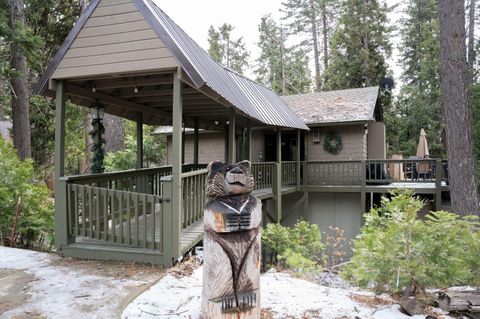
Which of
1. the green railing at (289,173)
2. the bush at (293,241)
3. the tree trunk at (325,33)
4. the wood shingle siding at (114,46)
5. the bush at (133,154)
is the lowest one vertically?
the bush at (293,241)

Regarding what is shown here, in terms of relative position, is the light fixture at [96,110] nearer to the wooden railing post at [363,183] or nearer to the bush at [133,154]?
the bush at [133,154]

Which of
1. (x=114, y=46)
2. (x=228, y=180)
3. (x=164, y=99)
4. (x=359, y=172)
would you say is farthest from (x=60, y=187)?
(x=359, y=172)

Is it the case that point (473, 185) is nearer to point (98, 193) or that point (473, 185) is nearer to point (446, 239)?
point (446, 239)

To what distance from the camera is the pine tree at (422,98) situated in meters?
23.1

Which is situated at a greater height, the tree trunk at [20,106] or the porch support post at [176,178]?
the tree trunk at [20,106]

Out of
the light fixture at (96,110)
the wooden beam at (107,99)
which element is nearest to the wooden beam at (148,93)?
the wooden beam at (107,99)

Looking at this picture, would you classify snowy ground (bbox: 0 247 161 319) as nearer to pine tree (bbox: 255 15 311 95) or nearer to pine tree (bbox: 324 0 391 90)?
pine tree (bbox: 324 0 391 90)

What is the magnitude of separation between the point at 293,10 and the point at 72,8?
24509mm

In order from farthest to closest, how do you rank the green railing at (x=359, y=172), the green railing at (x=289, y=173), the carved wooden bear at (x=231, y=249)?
the green railing at (x=289, y=173) < the green railing at (x=359, y=172) < the carved wooden bear at (x=231, y=249)

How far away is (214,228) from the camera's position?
3.04m

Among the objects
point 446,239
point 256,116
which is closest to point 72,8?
point 256,116

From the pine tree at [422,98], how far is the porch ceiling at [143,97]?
17.5 m

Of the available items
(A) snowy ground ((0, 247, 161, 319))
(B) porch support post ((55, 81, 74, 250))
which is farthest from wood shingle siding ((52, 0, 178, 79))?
(A) snowy ground ((0, 247, 161, 319))

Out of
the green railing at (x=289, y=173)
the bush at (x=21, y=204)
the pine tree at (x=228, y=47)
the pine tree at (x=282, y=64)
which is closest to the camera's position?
the bush at (x=21, y=204)
